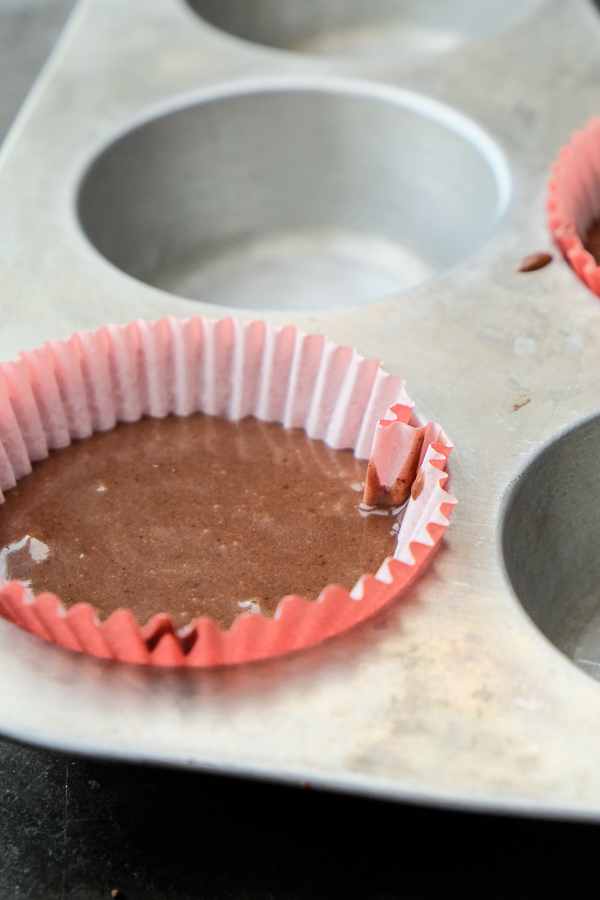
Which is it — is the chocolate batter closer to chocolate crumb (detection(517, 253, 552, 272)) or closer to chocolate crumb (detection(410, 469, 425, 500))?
chocolate crumb (detection(410, 469, 425, 500))

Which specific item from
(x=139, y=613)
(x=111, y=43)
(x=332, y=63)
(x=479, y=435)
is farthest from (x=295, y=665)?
(x=111, y=43)

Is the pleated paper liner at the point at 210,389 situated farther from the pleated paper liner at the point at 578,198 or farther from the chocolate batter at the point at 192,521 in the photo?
the pleated paper liner at the point at 578,198

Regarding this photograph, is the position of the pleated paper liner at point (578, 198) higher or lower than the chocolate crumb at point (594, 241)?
higher

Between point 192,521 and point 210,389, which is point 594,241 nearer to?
point 210,389

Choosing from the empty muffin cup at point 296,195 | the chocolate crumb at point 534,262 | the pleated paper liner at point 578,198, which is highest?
the pleated paper liner at point 578,198

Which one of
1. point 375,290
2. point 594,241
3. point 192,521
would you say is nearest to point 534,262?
point 594,241

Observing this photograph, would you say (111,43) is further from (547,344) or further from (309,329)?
(547,344)

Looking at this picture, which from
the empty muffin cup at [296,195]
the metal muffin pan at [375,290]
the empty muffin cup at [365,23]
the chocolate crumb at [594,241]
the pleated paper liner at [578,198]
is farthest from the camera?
the empty muffin cup at [365,23]

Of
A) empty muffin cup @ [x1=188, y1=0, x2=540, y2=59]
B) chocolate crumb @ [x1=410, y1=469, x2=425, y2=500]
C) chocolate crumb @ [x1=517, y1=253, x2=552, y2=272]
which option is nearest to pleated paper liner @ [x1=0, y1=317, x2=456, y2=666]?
chocolate crumb @ [x1=410, y1=469, x2=425, y2=500]

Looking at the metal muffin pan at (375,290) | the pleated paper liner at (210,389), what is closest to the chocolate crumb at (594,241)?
the metal muffin pan at (375,290)
